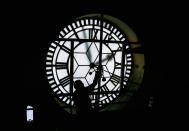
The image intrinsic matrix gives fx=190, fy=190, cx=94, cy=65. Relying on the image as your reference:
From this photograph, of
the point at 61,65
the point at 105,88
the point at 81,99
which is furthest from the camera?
the point at 105,88

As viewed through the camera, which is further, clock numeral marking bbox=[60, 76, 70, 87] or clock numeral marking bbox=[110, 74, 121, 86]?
clock numeral marking bbox=[110, 74, 121, 86]

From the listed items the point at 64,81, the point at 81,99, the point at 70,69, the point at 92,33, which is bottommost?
the point at 81,99

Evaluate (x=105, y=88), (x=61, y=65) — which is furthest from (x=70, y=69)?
(x=105, y=88)

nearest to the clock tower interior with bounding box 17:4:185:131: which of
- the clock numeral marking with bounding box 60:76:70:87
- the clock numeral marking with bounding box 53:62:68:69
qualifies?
the clock numeral marking with bounding box 53:62:68:69

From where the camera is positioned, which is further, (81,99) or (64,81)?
(64,81)

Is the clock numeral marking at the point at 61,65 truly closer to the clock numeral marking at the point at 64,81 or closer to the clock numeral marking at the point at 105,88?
the clock numeral marking at the point at 64,81

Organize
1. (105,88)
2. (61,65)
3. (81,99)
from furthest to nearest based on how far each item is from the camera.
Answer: (105,88) < (61,65) < (81,99)

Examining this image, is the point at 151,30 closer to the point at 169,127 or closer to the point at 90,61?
the point at 90,61

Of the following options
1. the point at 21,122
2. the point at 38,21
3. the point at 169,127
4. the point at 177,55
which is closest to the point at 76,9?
the point at 38,21

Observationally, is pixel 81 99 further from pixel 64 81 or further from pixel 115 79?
pixel 115 79

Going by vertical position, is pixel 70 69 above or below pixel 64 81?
above

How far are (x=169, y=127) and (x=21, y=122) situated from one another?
1795mm

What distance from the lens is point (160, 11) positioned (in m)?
2.46

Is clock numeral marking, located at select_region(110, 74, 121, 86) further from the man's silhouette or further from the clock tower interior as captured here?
the man's silhouette
